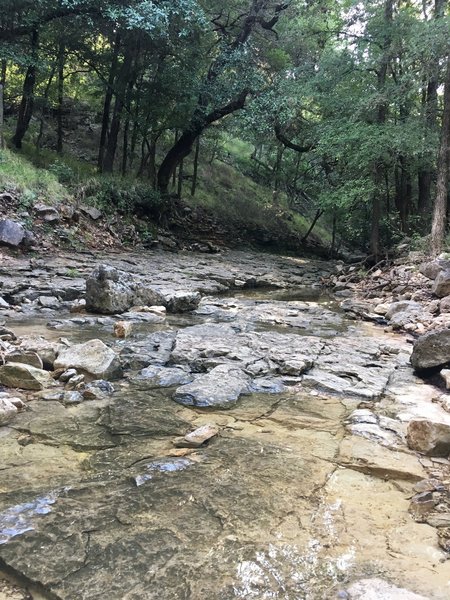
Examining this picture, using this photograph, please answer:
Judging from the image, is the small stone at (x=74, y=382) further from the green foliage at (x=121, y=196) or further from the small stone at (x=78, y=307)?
the green foliage at (x=121, y=196)

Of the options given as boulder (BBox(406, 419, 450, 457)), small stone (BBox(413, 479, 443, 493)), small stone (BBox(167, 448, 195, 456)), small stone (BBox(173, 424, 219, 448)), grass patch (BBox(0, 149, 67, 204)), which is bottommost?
small stone (BBox(167, 448, 195, 456))

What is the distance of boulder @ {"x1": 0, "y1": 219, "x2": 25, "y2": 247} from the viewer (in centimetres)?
941

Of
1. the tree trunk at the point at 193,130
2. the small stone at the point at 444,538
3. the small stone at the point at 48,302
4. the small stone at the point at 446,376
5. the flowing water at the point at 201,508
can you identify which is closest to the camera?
the flowing water at the point at 201,508

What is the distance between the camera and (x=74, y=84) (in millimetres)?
19312

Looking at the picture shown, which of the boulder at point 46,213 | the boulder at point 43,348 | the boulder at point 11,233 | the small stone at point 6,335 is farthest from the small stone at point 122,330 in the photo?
the boulder at point 46,213

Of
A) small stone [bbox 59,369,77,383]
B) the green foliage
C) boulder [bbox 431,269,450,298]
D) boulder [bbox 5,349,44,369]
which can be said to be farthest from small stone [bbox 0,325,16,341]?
the green foliage

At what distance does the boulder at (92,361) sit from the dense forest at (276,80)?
9.22 metres

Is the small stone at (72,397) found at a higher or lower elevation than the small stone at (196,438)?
lower

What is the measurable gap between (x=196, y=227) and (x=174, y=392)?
15904 millimetres

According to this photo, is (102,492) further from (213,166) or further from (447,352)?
(213,166)

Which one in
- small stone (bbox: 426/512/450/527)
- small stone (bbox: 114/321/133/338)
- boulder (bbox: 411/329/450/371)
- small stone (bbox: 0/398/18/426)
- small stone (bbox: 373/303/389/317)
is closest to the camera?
small stone (bbox: 426/512/450/527)

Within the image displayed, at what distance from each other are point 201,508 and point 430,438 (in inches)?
59.2

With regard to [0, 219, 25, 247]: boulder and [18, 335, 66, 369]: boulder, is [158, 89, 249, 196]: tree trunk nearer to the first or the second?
[0, 219, 25, 247]: boulder

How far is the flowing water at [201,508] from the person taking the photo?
170 centimetres
